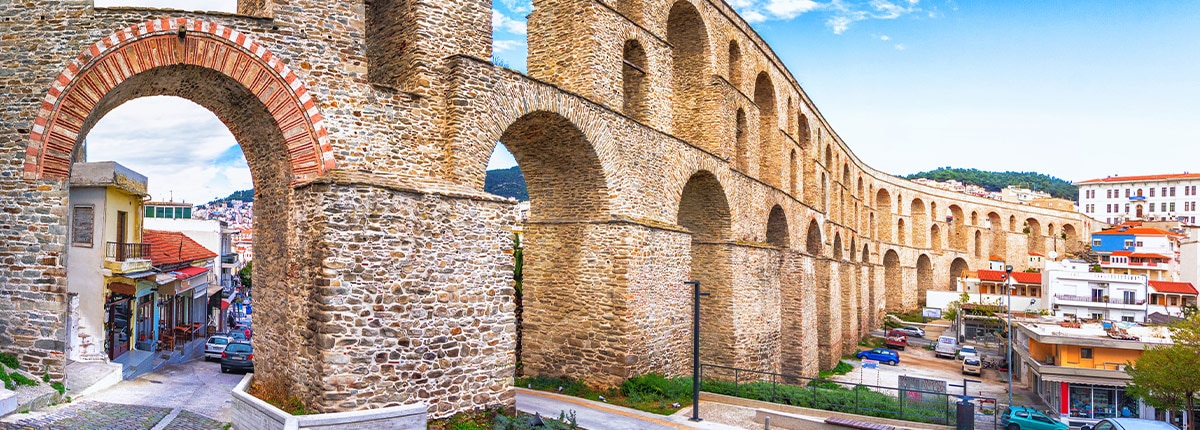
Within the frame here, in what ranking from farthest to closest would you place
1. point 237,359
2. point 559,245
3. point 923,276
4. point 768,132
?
point 923,276 < point 768,132 < point 237,359 < point 559,245

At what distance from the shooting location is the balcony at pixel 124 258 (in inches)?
667

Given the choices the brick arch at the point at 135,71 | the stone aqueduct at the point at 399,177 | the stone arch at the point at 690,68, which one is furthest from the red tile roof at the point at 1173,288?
the brick arch at the point at 135,71

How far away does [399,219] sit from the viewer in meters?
10.5

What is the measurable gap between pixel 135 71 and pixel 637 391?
37.1ft

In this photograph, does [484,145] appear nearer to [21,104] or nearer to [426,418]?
[426,418]

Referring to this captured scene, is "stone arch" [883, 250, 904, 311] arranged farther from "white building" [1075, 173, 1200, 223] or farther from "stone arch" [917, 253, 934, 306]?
"white building" [1075, 173, 1200, 223]

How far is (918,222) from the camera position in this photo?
229 ft

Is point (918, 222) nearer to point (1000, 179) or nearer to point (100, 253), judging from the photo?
point (100, 253)

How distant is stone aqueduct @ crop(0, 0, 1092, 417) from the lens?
980 cm

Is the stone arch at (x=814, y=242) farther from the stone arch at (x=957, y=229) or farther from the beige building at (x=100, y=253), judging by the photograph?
the stone arch at (x=957, y=229)

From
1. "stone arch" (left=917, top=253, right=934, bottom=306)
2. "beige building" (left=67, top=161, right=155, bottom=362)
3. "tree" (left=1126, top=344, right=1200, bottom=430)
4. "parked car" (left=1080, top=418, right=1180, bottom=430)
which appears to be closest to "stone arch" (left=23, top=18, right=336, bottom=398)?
"beige building" (left=67, top=161, right=155, bottom=362)

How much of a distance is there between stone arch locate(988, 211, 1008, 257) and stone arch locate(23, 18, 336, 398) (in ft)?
271

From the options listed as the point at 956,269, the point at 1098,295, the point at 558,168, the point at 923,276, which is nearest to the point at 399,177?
the point at 558,168

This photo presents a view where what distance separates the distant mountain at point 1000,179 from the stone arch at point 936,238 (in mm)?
97343
